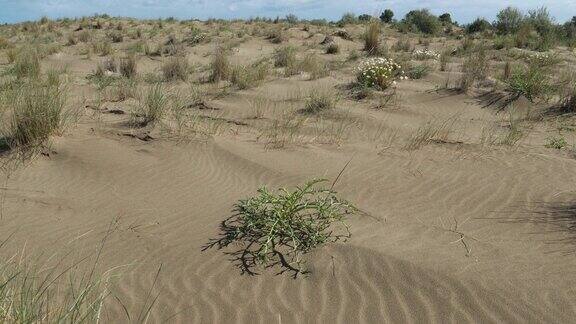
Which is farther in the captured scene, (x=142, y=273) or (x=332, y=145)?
(x=332, y=145)

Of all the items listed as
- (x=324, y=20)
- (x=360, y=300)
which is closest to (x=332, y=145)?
(x=360, y=300)

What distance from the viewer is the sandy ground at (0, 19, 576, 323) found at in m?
3.70

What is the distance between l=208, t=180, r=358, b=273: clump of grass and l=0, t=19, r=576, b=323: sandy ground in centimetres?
12

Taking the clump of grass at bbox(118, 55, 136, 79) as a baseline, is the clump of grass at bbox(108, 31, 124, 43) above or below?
above

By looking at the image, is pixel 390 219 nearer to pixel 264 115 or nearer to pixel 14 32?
pixel 264 115

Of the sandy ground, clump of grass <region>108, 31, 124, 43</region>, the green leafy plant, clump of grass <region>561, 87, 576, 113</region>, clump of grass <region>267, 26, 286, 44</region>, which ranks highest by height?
clump of grass <region>267, 26, 286, 44</region>

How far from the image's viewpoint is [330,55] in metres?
15.6

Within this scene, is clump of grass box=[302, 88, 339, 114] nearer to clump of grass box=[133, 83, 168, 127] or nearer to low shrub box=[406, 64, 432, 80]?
clump of grass box=[133, 83, 168, 127]

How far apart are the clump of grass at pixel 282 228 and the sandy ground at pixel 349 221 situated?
123 millimetres

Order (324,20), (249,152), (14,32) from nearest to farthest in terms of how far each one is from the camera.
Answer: (249,152) → (14,32) → (324,20)

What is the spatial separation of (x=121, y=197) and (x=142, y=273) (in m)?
1.58

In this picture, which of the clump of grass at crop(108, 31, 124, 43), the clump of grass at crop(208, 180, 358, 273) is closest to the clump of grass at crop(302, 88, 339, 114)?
the clump of grass at crop(208, 180, 358, 273)

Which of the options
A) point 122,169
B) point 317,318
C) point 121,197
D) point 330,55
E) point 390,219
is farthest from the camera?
point 330,55

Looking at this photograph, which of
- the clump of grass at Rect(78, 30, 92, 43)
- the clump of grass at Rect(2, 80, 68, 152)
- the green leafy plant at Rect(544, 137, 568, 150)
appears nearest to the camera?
the clump of grass at Rect(2, 80, 68, 152)
